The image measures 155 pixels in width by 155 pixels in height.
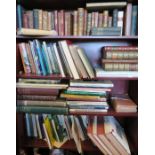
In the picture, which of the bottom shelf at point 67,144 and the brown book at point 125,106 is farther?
the bottom shelf at point 67,144

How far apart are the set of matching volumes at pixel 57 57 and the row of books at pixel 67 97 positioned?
81 mm

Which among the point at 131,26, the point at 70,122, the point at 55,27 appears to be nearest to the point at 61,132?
the point at 70,122

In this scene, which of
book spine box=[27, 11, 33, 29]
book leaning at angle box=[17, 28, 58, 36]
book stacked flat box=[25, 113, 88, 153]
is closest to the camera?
book leaning at angle box=[17, 28, 58, 36]

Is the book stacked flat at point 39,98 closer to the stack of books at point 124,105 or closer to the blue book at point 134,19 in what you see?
the stack of books at point 124,105

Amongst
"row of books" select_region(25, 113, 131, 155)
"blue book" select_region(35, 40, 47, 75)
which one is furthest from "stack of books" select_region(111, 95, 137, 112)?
"blue book" select_region(35, 40, 47, 75)

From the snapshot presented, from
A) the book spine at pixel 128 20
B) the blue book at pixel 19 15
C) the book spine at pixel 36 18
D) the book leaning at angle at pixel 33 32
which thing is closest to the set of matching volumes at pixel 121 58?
the book spine at pixel 128 20

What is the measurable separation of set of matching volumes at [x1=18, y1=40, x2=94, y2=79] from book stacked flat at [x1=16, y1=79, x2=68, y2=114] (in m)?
0.09

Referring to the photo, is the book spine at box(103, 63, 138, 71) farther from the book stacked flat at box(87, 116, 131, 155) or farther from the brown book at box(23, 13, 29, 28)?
the brown book at box(23, 13, 29, 28)

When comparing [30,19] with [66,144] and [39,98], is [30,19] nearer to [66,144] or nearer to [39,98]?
[39,98]

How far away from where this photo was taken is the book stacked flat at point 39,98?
112cm

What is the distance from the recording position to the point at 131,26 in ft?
3.58

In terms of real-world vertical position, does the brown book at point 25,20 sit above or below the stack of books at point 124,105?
above

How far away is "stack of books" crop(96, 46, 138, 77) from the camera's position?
105 centimetres

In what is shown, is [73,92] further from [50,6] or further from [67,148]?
[50,6]
